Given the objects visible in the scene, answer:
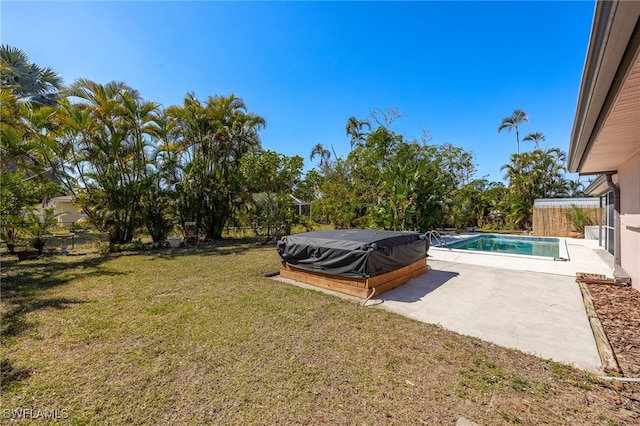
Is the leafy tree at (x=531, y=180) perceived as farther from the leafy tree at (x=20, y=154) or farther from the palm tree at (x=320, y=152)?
the leafy tree at (x=20, y=154)

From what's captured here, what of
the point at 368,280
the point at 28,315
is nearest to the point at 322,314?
the point at 368,280

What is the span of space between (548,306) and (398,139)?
46.6 ft

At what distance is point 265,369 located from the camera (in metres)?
2.85

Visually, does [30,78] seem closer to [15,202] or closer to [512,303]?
[15,202]

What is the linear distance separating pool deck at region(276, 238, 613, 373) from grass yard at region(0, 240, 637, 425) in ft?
1.29

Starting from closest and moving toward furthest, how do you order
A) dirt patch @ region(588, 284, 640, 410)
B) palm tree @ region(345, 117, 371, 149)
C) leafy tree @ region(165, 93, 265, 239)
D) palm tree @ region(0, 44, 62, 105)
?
dirt patch @ region(588, 284, 640, 410), palm tree @ region(0, 44, 62, 105), leafy tree @ region(165, 93, 265, 239), palm tree @ region(345, 117, 371, 149)

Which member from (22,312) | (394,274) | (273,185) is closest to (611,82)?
(394,274)

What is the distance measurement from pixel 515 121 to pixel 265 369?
1167 inches

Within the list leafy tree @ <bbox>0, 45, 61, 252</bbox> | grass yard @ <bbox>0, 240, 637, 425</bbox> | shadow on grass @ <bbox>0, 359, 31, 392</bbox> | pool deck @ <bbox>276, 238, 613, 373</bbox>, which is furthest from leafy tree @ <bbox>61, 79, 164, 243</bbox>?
pool deck @ <bbox>276, 238, 613, 373</bbox>

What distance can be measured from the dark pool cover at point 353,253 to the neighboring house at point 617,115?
3302mm

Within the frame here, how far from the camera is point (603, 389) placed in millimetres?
2506

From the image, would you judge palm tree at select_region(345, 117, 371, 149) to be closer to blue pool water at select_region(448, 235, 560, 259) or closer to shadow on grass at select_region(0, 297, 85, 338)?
blue pool water at select_region(448, 235, 560, 259)

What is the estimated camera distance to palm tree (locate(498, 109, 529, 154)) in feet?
78.5

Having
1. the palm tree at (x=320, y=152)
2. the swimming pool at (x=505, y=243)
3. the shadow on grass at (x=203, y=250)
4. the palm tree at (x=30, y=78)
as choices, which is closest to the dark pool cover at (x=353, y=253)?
the shadow on grass at (x=203, y=250)
